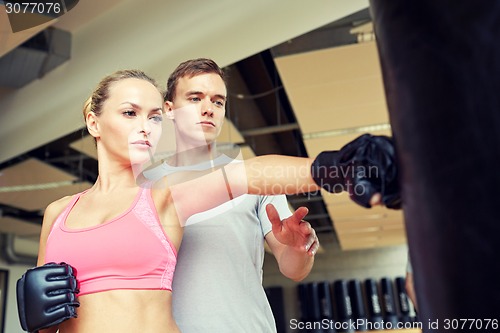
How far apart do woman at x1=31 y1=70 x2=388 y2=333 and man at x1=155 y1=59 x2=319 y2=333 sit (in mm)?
146

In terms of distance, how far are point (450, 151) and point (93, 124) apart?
2.64 ft

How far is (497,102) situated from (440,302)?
16 centimetres

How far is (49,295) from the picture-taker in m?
0.83

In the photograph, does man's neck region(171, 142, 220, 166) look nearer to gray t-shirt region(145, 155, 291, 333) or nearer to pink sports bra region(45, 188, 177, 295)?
gray t-shirt region(145, 155, 291, 333)

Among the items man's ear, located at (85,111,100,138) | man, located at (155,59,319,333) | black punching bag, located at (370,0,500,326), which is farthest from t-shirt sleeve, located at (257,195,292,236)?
black punching bag, located at (370,0,500,326)

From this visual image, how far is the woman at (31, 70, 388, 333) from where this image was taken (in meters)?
0.85

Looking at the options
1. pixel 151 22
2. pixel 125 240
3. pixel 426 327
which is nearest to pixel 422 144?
pixel 426 327

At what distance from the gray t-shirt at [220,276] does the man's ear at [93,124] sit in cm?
21

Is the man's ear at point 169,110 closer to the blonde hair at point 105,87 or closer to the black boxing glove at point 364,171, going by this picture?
the blonde hair at point 105,87

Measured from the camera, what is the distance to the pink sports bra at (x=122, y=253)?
0.85 m

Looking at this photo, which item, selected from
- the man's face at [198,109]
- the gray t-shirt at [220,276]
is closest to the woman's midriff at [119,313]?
the gray t-shirt at [220,276]

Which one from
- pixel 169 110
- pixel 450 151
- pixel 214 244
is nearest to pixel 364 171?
pixel 450 151

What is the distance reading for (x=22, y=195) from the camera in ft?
20.0

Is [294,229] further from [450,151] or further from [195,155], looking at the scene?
[195,155]
